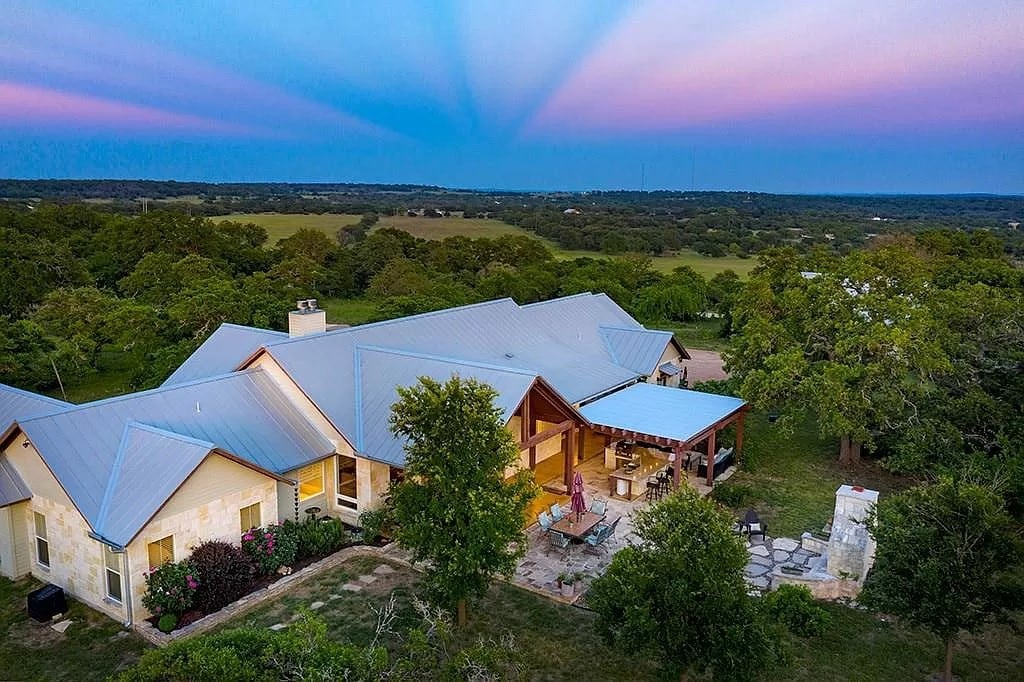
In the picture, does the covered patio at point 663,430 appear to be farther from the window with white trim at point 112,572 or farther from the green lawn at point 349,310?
the green lawn at point 349,310

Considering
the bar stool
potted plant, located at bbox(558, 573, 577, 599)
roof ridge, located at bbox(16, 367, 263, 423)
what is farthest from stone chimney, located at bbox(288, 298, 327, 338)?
potted plant, located at bbox(558, 573, 577, 599)

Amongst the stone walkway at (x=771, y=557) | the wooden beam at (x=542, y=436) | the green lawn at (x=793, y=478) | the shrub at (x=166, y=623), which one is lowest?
the green lawn at (x=793, y=478)

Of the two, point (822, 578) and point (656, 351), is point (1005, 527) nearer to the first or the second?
point (822, 578)

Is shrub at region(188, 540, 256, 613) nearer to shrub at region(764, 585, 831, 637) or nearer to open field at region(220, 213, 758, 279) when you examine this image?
shrub at region(764, 585, 831, 637)

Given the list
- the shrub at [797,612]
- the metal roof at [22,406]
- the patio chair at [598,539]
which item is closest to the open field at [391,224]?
the metal roof at [22,406]

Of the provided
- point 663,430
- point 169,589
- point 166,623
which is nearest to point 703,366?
point 663,430

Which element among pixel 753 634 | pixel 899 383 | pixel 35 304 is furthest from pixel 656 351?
pixel 35 304
